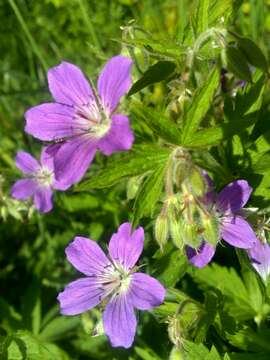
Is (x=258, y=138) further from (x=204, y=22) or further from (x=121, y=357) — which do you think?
(x=121, y=357)

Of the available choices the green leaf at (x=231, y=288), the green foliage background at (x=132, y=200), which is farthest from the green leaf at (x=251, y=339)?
the green leaf at (x=231, y=288)

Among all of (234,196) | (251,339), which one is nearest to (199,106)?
(234,196)

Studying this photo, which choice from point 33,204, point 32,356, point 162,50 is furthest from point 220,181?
point 33,204

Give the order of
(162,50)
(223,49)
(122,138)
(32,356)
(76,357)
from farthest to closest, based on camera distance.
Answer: (76,357)
(32,356)
(162,50)
(223,49)
(122,138)

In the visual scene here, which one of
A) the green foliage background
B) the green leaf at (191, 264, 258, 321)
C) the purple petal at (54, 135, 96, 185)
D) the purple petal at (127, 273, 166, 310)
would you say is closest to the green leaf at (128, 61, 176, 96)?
the green foliage background

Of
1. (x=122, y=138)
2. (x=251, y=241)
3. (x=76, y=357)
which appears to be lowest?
(x=76, y=357)

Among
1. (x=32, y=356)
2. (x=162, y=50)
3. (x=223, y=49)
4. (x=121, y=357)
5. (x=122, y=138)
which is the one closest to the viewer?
(x=122, y=138)

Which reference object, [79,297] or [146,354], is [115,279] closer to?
[79,297]
